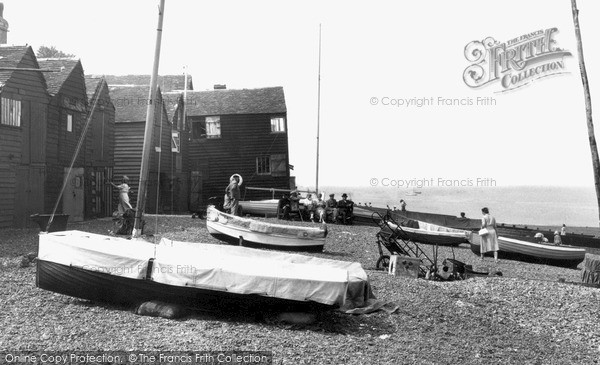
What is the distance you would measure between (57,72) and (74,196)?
5.81 meters

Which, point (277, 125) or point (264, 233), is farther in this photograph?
point (277, 125)

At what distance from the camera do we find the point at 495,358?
998 cm

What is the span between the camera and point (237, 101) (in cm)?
4328

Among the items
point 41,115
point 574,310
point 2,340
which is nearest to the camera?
point 2,340

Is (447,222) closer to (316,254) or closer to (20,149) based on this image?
(316,254)

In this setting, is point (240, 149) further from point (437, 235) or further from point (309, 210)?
point (437, 235)

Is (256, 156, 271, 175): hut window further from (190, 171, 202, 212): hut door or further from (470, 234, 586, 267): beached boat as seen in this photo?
(470, 234, 586, 267): beached boat

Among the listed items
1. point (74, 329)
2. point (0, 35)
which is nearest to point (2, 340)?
point (74, 329)

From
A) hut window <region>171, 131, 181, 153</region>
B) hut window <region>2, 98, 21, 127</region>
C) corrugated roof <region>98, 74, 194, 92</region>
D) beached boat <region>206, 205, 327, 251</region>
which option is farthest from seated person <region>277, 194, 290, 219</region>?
corrugated roof <region>98, 74, 194, 92</region>

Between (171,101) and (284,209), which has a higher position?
(171,101)

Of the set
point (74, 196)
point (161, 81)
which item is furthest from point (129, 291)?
point (161, 81)

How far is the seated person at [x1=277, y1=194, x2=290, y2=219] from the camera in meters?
32.2

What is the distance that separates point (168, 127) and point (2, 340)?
105 ft

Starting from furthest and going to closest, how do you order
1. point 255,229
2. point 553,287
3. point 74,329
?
point 255,229
point 553,287
point 74,329
